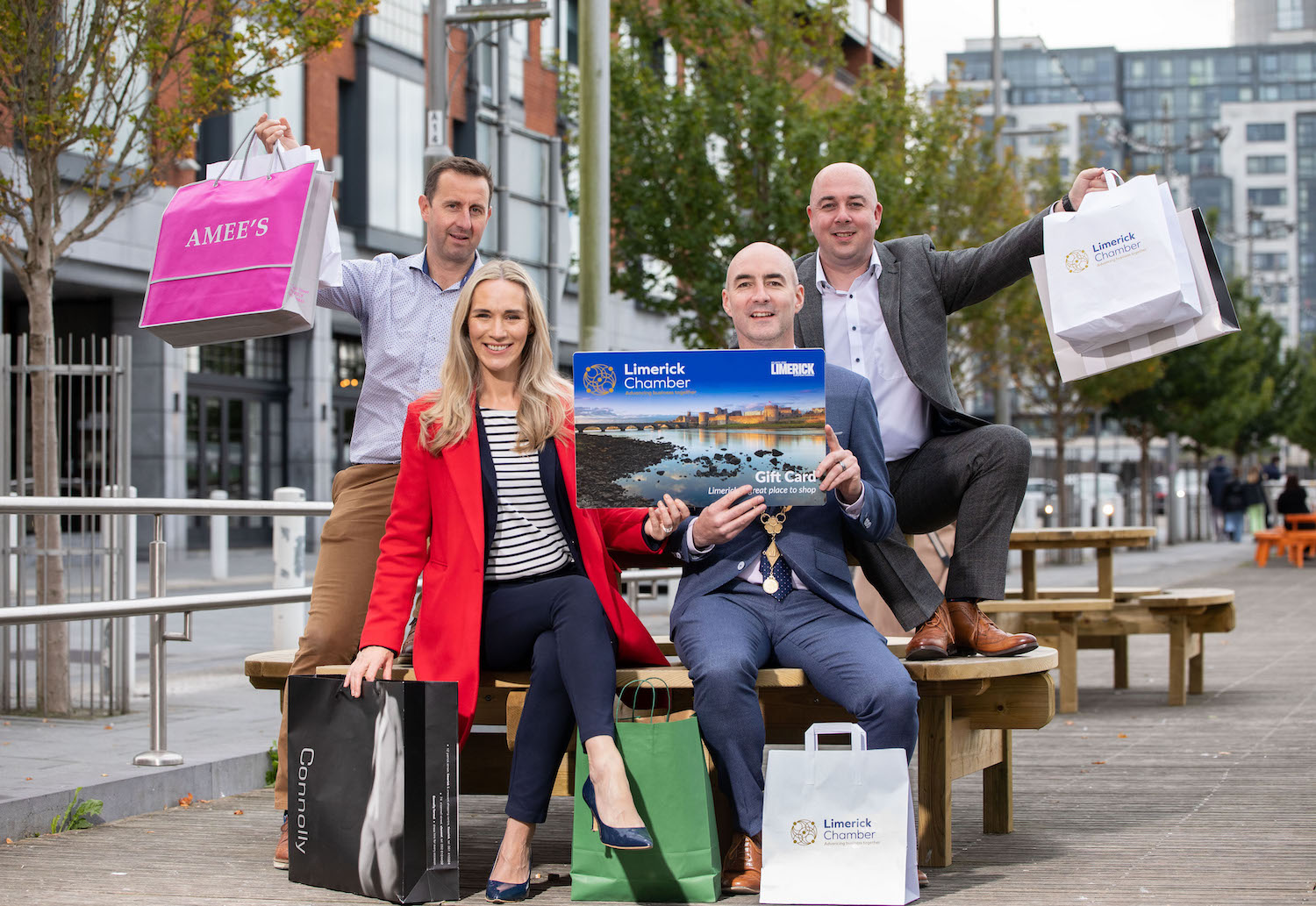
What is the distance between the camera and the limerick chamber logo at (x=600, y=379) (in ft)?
14.7

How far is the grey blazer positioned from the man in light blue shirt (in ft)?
3.91

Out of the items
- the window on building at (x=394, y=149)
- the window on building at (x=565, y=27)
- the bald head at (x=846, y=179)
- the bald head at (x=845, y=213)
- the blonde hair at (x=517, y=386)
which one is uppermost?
the window on building at (x=565, y=27)

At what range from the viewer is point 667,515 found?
4.52 metres

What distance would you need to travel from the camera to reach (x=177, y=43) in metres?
8.95

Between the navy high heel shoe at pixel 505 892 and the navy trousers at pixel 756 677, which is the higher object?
the navy trousers at pixel 756 677

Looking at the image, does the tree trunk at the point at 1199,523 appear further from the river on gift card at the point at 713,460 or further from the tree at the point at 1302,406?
the river on gift card at the point at 713,460

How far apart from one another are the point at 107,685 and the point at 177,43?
356 cm

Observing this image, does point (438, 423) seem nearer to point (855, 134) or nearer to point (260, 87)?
point (260, 87)

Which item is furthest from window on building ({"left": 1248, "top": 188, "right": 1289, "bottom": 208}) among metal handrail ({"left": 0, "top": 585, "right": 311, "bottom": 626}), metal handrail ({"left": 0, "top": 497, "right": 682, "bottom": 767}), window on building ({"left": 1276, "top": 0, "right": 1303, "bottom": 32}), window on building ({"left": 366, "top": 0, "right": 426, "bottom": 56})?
metal handrail ({"left": 0, "top": 585, "right": 311, "bottom": 626})

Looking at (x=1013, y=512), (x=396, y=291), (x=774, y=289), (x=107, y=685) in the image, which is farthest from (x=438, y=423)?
(x=107, y=685)

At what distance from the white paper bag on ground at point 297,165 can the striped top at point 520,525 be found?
840mm

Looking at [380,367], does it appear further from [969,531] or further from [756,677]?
[969,531]

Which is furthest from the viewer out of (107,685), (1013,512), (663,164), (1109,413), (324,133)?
(1109,413)

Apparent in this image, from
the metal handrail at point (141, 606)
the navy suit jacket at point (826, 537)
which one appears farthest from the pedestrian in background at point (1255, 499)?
the navy suit jacket at point (826, 537)
